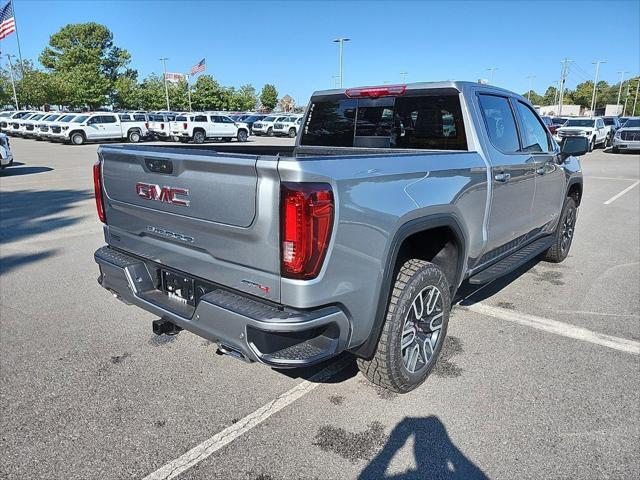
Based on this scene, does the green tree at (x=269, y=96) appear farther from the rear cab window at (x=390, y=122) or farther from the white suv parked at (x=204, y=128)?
the rear cab window at (x=390, y=122)

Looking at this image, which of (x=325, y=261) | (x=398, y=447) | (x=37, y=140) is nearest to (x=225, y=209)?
(x=325, y=261)

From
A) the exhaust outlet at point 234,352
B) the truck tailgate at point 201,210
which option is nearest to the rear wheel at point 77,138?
the truck tailgate at point 201,210

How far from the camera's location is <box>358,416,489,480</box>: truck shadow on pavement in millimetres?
2436

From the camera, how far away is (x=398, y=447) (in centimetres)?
265

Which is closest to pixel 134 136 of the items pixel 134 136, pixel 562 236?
pixel 134 136

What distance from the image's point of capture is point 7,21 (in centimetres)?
3225

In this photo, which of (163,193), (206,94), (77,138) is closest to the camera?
(163,193)

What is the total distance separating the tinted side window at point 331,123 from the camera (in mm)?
4395

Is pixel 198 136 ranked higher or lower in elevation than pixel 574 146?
lower

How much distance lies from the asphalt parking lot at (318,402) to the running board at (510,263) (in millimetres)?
521

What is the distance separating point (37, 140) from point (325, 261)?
111 feet

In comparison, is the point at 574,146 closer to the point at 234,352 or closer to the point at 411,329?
the point at 411,329

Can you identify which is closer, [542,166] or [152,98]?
[542,166]

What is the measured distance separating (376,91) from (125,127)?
27.6 metres
